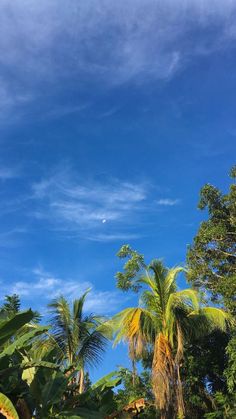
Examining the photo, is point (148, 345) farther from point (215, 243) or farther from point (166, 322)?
point (215, 243)

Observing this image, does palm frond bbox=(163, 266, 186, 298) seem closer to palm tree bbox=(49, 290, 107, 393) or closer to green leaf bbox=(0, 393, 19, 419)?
palm tree bbox=(49, 290, 107, 393)

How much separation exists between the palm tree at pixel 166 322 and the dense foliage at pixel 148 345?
31 mm

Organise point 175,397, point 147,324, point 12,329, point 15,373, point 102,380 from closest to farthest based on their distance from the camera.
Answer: point 12,329 < point 15,373 < point 102,380 < point 175,397 < point 147,324

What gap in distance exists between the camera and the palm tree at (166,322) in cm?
1477

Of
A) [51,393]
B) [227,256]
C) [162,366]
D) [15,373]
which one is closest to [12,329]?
[15,373]

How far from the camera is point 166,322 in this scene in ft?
51.0

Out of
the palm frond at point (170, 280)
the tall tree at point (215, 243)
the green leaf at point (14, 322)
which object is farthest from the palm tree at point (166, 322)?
the green leaf at point (14, 322)

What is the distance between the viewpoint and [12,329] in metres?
8.38

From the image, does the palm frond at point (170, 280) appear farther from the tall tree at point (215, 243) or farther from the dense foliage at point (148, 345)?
the tall tree at point (215, 243)

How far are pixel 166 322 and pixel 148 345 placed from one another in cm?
119

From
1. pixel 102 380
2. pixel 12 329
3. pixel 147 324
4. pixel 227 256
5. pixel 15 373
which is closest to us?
pixel 12 329

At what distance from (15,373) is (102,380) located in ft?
11.5

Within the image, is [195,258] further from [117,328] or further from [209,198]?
[117,328]

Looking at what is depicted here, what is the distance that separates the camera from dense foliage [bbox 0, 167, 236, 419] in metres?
9.23
